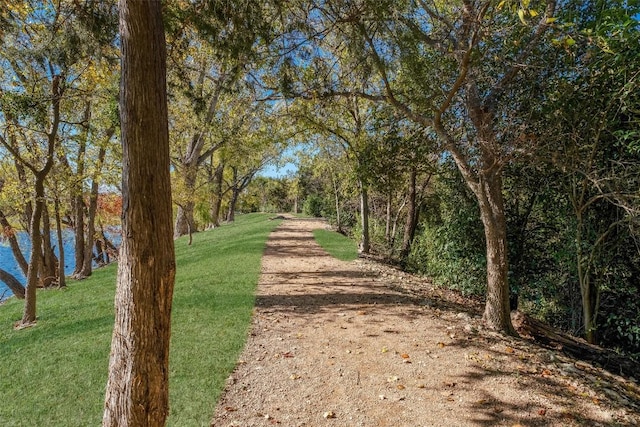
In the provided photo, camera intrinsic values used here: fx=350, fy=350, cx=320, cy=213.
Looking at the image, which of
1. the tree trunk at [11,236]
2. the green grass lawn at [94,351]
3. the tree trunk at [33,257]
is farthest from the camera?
the tree trunk at [11,236]

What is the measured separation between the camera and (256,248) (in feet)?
38.4

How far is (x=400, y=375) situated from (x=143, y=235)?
312 centimetres

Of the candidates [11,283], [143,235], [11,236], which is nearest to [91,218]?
[11,236]

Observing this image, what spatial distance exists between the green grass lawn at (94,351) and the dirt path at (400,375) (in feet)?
0.99

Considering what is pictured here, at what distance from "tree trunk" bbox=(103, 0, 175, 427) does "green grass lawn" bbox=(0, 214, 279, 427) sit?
1.25 meters

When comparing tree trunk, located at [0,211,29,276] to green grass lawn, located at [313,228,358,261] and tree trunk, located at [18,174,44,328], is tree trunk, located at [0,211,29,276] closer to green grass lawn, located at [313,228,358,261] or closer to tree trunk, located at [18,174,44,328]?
tree trunk, located at [18,174,44,328]

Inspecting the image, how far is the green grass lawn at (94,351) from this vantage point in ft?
10.8

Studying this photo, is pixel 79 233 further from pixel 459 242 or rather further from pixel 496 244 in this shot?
pixel 496 244

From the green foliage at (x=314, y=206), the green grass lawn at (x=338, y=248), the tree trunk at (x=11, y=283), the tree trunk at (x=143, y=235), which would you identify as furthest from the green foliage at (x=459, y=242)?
the green foliage at (x=314, y=206)

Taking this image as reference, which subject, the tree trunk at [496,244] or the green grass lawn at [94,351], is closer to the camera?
the green grass lawn at [94,351]

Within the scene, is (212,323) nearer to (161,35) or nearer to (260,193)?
(161,35)

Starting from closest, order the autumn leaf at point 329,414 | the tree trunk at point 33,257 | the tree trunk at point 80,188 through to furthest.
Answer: the autumn leaf at point 329,414 → the tree trunk at point 33,257 → the tree trunk at point 80,188

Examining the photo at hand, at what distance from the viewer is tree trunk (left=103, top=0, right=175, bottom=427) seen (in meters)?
1.89

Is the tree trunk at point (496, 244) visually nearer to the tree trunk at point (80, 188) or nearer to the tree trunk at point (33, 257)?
the tree trunk at point (33, 257)
